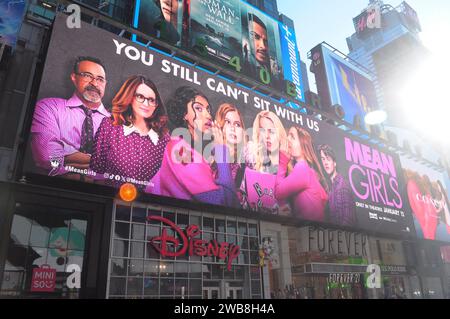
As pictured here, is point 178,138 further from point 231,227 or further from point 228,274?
point 228,274

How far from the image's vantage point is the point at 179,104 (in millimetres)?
19203

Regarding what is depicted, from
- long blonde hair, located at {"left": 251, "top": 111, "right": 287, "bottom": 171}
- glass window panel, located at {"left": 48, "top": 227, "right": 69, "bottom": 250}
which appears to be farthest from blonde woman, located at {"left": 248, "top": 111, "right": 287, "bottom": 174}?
glass window panel, located at {"left": 48, "top": 227, "right": 69, "bottom": 250}

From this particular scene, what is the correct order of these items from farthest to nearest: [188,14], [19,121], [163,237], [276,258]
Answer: [188,14]
[276,258]
[163,237]
[19,121]

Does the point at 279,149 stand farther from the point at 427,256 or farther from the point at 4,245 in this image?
the point at 427,256

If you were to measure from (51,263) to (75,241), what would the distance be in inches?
50.7

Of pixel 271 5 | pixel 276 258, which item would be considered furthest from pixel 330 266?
pixel 271 5

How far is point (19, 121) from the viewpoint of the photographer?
15.7m

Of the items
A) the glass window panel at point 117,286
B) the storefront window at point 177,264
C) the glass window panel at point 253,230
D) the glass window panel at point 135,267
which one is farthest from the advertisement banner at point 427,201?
the glass window panel at point 117,286

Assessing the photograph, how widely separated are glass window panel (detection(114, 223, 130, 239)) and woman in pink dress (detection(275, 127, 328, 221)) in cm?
914

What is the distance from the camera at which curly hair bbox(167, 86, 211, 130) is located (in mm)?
18562

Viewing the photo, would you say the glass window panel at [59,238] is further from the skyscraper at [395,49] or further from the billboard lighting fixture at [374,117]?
the skyscraper at [395,49]

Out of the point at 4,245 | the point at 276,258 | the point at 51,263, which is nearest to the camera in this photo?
the point at 4,245

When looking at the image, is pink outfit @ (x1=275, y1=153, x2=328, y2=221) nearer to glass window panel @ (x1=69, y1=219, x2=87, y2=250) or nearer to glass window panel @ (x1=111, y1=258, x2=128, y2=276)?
glass window panel @ (x1=111, y1=258, x2=128, y2=276)

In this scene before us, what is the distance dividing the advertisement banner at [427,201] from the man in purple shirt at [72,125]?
29782mm
